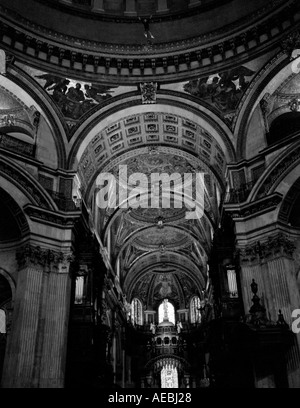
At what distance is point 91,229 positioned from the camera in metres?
21.4

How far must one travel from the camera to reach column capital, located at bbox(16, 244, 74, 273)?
619 inches

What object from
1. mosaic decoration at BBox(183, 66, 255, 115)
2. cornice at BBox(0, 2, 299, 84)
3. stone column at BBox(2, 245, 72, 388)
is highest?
cornice at BBox(0, 2, 299, 84)

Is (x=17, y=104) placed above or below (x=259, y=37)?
below

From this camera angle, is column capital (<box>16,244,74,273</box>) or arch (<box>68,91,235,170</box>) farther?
arch (<box>68,91,235,170</box>)

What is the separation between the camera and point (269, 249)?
15578mm

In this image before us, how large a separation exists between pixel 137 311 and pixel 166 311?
2913 mm

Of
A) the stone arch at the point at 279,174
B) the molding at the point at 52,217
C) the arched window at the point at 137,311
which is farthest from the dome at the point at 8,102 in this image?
the arched window at the point at 137,311

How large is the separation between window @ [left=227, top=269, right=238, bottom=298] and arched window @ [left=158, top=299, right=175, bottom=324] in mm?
24085

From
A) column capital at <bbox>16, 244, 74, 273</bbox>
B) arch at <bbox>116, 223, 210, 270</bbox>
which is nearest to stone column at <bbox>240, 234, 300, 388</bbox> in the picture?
column capital at <bbox>16, 244, 74, 273</bbox>

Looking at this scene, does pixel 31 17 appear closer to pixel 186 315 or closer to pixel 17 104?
pixel 17 104

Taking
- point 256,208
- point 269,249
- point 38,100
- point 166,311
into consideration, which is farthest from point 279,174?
point 166,311

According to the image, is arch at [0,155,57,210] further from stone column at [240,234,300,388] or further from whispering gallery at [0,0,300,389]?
stone column at [240,234,300,388]
